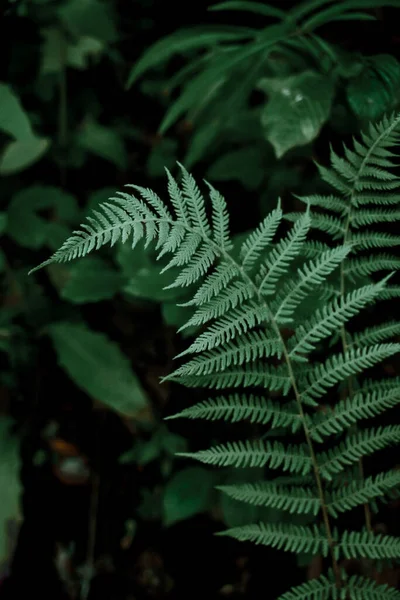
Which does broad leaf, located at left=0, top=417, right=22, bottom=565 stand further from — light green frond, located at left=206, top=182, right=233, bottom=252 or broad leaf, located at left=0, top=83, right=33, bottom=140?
light green frond, located at left=206, top=182, right=233, bottom=252

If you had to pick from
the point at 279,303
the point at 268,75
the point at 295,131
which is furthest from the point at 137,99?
the point at 279,303

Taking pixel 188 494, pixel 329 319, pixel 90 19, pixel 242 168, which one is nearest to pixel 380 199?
pixel 329 319

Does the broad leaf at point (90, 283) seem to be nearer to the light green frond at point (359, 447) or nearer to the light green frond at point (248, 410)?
the light green frond at point (248, 410)

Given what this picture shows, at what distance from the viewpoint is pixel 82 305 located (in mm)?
2090

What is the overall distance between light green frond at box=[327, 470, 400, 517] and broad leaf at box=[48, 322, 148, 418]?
2.75ft

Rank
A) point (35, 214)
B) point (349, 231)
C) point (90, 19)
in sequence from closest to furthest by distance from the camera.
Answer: point (349, 231) < point (35, 214) < point (90, 19)

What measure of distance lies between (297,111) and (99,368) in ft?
3.37

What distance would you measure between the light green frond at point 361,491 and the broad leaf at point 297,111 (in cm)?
69

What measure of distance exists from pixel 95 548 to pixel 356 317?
4.16 feet

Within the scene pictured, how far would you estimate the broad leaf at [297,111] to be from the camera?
116 centimetres

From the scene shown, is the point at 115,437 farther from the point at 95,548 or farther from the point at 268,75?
the point at 268,75

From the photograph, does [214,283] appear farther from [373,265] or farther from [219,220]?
[373,265]

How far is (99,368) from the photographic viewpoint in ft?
5.70

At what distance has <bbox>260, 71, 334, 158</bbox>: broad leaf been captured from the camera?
1.16 metres
